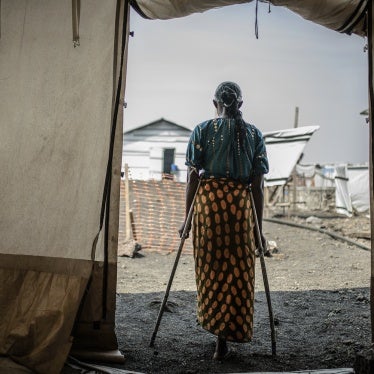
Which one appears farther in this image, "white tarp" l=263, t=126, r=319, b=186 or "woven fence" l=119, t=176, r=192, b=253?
"white tarp" l=263, t=126, r=319, b=186

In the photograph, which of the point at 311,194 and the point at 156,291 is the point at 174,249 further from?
the point at 311,194

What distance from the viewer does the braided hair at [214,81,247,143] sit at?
3762 millimetres

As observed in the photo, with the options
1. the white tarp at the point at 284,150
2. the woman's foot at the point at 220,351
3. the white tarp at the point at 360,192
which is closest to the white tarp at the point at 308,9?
the woman's foot at the point at 220,351

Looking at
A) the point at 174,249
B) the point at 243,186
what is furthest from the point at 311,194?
the point at 243,186

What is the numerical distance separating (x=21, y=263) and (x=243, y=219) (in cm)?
182

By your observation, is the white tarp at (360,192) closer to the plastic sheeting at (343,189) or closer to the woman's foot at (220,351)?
the plastic sheeting at (343,189)

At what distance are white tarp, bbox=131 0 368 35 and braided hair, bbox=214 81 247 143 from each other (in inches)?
26.0

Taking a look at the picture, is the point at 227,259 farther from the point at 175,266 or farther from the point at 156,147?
the point at 156,147

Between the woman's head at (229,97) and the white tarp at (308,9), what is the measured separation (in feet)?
2.16

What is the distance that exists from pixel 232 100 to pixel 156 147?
21.2 m

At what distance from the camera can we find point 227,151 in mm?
3680

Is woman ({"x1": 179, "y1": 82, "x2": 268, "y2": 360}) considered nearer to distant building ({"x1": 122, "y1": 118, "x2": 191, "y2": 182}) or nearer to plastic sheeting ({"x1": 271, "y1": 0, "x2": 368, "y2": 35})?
plastic sheeting ({"x1": 271, "y1": 0, "x2": 368, "y2": 35})

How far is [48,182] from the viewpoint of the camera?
11.9 ft

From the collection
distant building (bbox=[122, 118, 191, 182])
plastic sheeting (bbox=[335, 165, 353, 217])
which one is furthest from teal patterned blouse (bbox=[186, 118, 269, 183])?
distant building (bbox=[122, 118, 191, 182])
